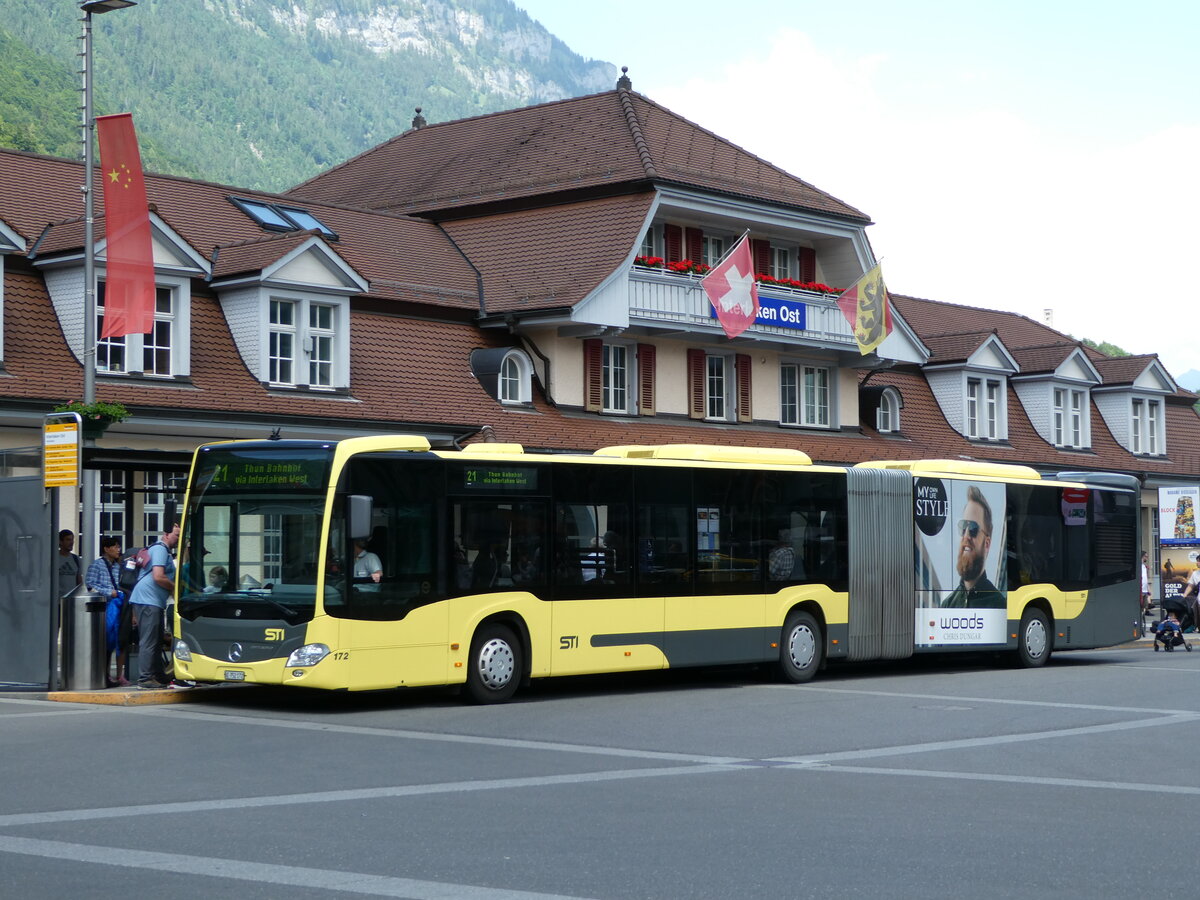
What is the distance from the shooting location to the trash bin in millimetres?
19359

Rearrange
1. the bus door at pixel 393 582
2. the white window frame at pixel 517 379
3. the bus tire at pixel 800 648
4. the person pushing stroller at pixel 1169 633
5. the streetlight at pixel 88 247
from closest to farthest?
the bus door at pixel 393 582 < the streetlight at pixel 88 247 < the bus tire at pixel 800 648 < the person pushing stroller at pixel 1169 633 < the white window frame at pixel 517 379

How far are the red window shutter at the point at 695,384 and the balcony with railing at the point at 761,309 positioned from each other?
1273 millimetres

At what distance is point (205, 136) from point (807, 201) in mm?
130295

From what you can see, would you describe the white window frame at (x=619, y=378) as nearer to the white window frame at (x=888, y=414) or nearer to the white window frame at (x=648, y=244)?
the white window frame at (x=648, y=244)

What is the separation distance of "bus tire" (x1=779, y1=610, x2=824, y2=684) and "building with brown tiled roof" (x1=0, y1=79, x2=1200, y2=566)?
26.5 feet

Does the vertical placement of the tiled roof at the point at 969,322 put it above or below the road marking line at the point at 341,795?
above

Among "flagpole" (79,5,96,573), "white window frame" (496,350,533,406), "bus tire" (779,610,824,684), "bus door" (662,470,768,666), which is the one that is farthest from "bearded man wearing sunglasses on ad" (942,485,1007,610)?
"flagpole" (79,5,96,573)

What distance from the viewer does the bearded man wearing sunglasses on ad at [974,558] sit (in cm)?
2575

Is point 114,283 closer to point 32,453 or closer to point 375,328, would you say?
point 32,453

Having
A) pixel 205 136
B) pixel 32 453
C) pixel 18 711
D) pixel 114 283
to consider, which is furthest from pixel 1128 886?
pixel 205 136

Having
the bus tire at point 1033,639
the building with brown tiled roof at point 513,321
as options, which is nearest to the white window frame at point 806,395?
the building with brown tiled roof at point 513,321

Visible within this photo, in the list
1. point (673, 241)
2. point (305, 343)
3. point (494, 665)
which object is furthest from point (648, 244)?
point (494, 665)

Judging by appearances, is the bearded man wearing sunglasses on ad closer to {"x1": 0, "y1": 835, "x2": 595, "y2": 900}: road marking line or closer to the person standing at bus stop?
the person standing at bus stop

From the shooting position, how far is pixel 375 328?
1243 inches
